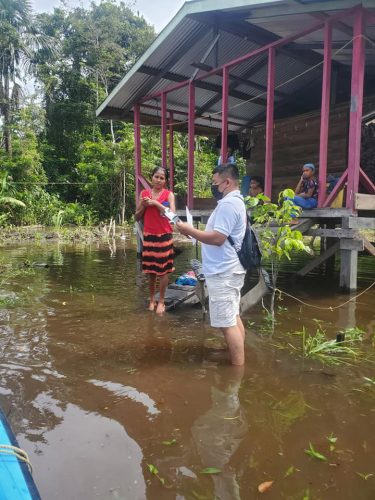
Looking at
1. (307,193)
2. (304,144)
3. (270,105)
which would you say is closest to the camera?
(307,193)

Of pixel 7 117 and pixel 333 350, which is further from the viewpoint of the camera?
pixel 7 117

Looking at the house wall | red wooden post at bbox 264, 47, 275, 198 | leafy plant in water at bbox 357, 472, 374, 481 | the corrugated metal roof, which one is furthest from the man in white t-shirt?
the house wall

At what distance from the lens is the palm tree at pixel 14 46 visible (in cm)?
2203

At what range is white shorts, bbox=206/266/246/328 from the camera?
3.31 meters

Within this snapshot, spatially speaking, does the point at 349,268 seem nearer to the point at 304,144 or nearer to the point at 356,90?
the point at 356,90

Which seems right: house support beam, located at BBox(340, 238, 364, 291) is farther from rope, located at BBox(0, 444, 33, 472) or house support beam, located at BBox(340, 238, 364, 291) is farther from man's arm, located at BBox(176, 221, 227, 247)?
rope, located at BBox(0, 444, 33, 472)

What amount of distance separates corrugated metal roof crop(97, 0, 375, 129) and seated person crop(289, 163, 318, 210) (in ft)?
7.22

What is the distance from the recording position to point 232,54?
897cm

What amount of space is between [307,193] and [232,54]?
13.6 feet

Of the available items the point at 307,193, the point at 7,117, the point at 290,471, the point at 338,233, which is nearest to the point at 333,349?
the point at 290,471

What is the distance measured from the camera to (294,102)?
10852 mm

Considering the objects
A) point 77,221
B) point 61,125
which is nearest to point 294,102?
point 77,221

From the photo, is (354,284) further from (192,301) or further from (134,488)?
(134,488)

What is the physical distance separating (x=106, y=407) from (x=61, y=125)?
85.9ft
